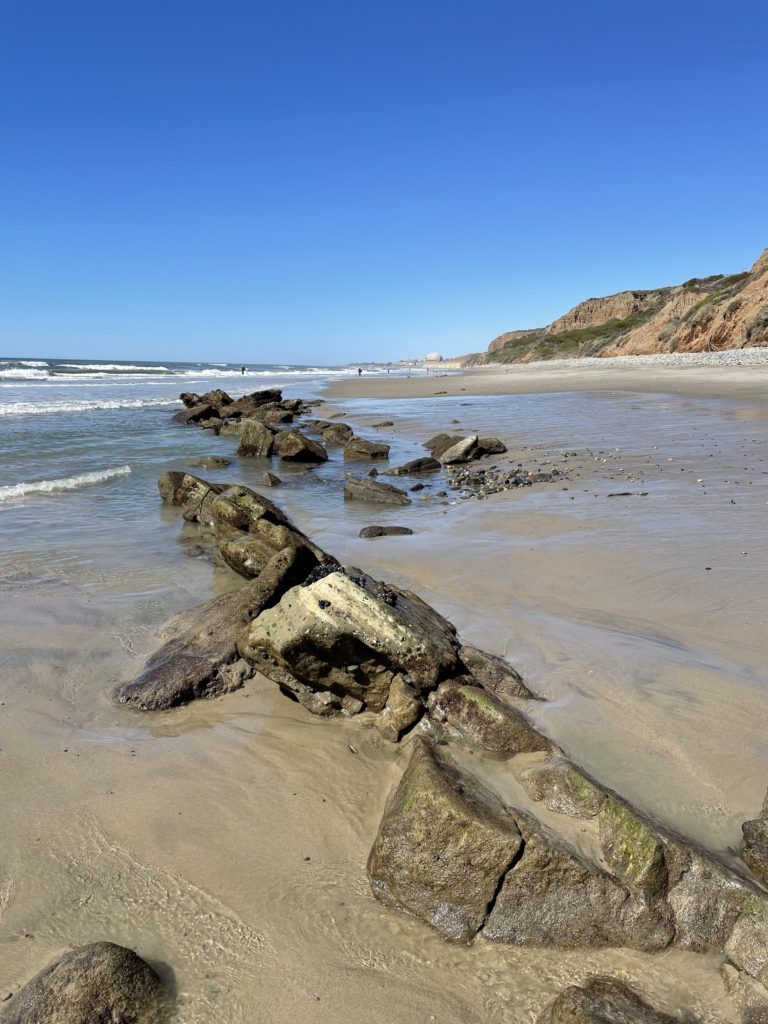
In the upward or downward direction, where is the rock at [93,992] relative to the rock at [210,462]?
upward

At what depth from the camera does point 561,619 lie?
235 inches

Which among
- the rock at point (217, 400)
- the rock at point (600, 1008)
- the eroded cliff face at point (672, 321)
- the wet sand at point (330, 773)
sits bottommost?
the wet sand at point (330, 773)

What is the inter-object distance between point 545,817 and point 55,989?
92.9 inches

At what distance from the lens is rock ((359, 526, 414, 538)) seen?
362 inches

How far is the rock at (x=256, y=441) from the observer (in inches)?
727

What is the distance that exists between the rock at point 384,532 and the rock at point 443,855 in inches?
240

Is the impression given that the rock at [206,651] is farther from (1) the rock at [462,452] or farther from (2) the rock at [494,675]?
(1) the rock at [462,452]

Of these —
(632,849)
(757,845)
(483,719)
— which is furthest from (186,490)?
(757,845)

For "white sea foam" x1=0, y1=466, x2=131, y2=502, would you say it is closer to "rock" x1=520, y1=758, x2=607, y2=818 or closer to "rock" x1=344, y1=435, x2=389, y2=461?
"rock" x1=344, y1=435, x2=389, y2=461

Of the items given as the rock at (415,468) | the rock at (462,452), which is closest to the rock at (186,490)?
the rock at (415,468)

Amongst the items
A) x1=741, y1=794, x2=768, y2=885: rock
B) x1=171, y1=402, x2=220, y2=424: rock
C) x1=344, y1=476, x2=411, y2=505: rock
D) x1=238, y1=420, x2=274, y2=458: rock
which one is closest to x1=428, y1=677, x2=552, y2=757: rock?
x1=741, y1=794, x2=768, y2=885: rock

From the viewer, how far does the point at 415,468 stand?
14.9 meters

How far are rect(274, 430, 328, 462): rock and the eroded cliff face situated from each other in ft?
135

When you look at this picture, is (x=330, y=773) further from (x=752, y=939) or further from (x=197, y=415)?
(x=197, y=415)
